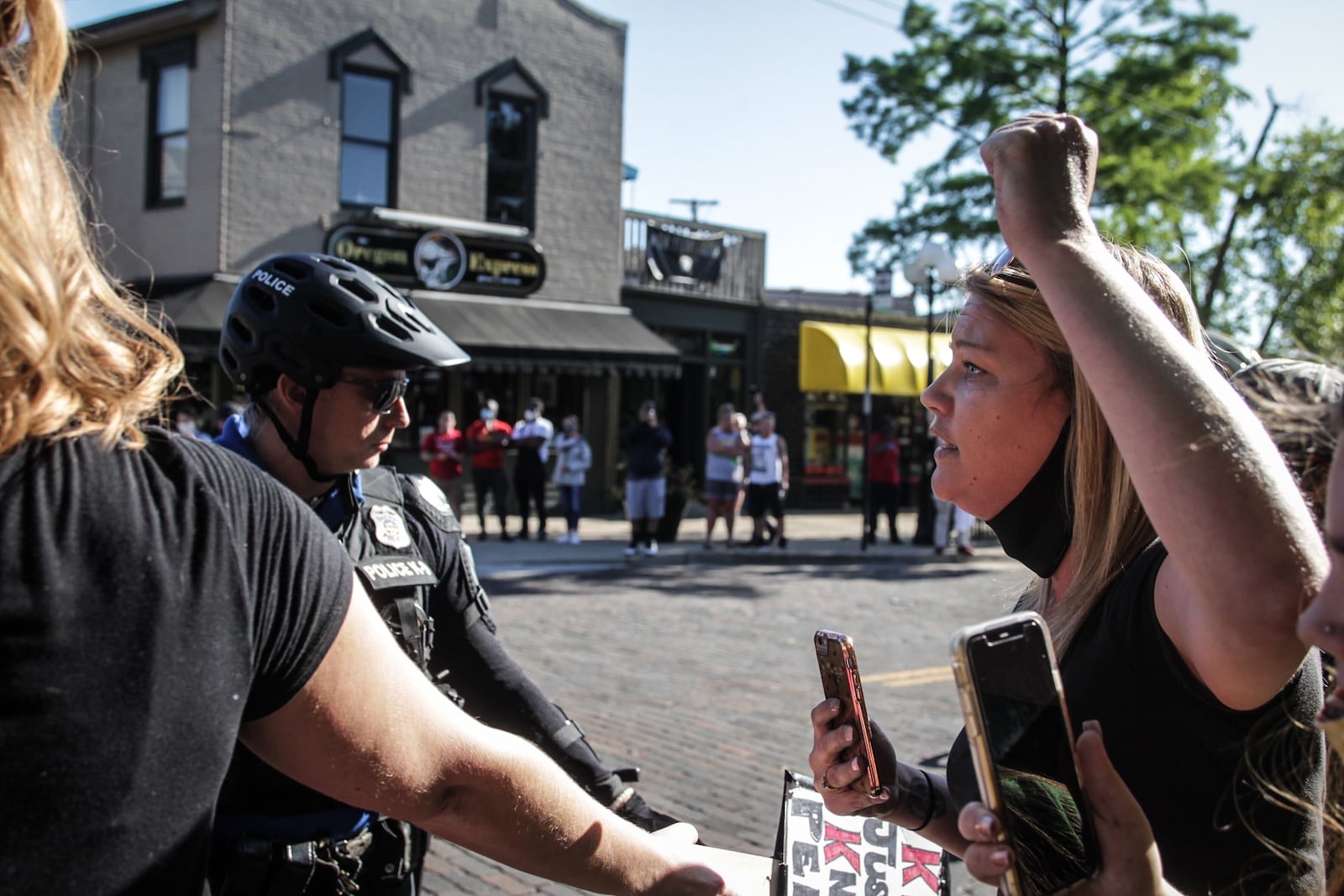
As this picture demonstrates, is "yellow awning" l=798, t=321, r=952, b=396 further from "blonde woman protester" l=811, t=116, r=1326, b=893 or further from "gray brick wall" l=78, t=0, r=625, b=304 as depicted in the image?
"blonde woman protester" l=811, t=116, r=1326, b=893

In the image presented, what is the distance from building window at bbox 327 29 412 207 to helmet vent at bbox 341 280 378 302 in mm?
15138

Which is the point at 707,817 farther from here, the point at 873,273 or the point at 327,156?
the point at 327,156

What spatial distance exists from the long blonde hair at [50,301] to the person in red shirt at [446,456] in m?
14.0

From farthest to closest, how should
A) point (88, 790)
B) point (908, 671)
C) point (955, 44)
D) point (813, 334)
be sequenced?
point (813, 334) < point (955, 44) < point (908, 671) < point (88, 790)

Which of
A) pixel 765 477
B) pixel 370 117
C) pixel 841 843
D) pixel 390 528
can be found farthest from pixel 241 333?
pixel 370 117

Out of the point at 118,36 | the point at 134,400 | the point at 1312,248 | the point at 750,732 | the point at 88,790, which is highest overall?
the point at 118,36

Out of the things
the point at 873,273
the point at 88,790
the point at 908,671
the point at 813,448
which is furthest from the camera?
the point at 813,448

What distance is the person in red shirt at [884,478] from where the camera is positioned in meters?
16.4

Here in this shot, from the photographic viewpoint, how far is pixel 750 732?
20.7 feet

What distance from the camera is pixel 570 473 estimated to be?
51.6 feet

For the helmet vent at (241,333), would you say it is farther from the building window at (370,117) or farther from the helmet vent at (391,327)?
the building window at (370,117)

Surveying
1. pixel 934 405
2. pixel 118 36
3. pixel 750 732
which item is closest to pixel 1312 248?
pixel 750 732

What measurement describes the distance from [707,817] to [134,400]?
4165 mm

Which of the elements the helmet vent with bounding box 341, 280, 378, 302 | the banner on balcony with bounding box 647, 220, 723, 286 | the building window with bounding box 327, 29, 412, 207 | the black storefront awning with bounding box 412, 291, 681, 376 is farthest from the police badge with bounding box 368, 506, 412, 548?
the banner on balcony with bounding box 647, 220, 723, 286
